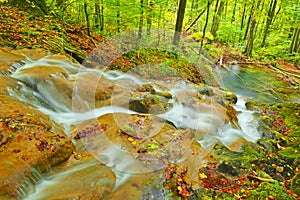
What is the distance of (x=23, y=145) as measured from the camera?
120 inches

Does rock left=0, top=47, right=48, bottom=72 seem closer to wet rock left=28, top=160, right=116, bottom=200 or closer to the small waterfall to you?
the small waterfall

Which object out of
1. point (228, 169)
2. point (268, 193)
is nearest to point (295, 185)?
point (268, 193)

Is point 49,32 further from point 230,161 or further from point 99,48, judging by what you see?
point 230,161

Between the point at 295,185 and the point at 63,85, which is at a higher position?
the point at 63,85

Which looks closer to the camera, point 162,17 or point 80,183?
point 80,183

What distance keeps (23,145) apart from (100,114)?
208 cm

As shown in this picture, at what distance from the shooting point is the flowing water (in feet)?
10.8

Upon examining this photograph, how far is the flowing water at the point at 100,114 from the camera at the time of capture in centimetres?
328

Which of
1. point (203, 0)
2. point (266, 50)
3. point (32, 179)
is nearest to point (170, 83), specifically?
point (203, 0)

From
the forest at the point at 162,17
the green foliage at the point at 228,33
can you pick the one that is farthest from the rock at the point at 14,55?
the green foliage at the point at 228,33

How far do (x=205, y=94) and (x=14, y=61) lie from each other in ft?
20.6

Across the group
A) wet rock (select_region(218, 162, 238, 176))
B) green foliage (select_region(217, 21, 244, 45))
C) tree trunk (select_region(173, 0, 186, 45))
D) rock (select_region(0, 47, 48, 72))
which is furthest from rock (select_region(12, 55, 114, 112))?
green foliage (select_region(217, 21, 244, 45))

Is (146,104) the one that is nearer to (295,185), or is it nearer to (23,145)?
(23,145)

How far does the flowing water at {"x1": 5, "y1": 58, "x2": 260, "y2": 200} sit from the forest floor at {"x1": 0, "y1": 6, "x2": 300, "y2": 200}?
1.58ft
